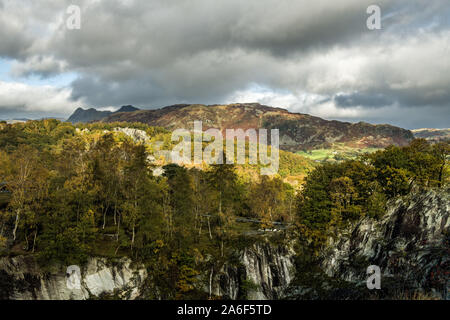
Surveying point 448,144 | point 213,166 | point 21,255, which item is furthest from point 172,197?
point 448,144

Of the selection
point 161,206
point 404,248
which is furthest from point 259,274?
point 404,248

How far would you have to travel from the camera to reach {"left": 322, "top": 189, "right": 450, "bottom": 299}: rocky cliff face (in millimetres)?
33003

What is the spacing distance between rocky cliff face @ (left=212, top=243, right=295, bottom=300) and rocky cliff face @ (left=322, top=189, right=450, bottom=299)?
7.67 meters

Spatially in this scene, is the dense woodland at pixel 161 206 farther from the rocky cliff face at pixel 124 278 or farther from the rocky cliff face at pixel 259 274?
the rocky cliff face at pixel 259 274

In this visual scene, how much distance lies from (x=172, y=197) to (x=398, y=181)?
144 ft

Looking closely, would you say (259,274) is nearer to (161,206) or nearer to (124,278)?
(161,206)

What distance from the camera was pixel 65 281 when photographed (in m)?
42.2

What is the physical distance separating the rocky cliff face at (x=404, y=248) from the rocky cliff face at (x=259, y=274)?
7.67 m

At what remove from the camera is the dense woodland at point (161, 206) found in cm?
4334

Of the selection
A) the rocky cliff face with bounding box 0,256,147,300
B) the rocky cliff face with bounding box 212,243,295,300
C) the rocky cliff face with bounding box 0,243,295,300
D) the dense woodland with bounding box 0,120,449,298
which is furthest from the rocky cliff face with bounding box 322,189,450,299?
the rocky cliff face with bounding box 0,256,147,300

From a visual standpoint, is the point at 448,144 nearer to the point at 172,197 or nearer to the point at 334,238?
the point at 334,238

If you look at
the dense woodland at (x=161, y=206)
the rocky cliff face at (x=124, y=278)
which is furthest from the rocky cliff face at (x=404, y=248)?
the rocky cliff face at (x=124, y=278)

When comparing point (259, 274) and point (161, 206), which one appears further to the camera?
point (161, 206)

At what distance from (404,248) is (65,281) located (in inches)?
2126
